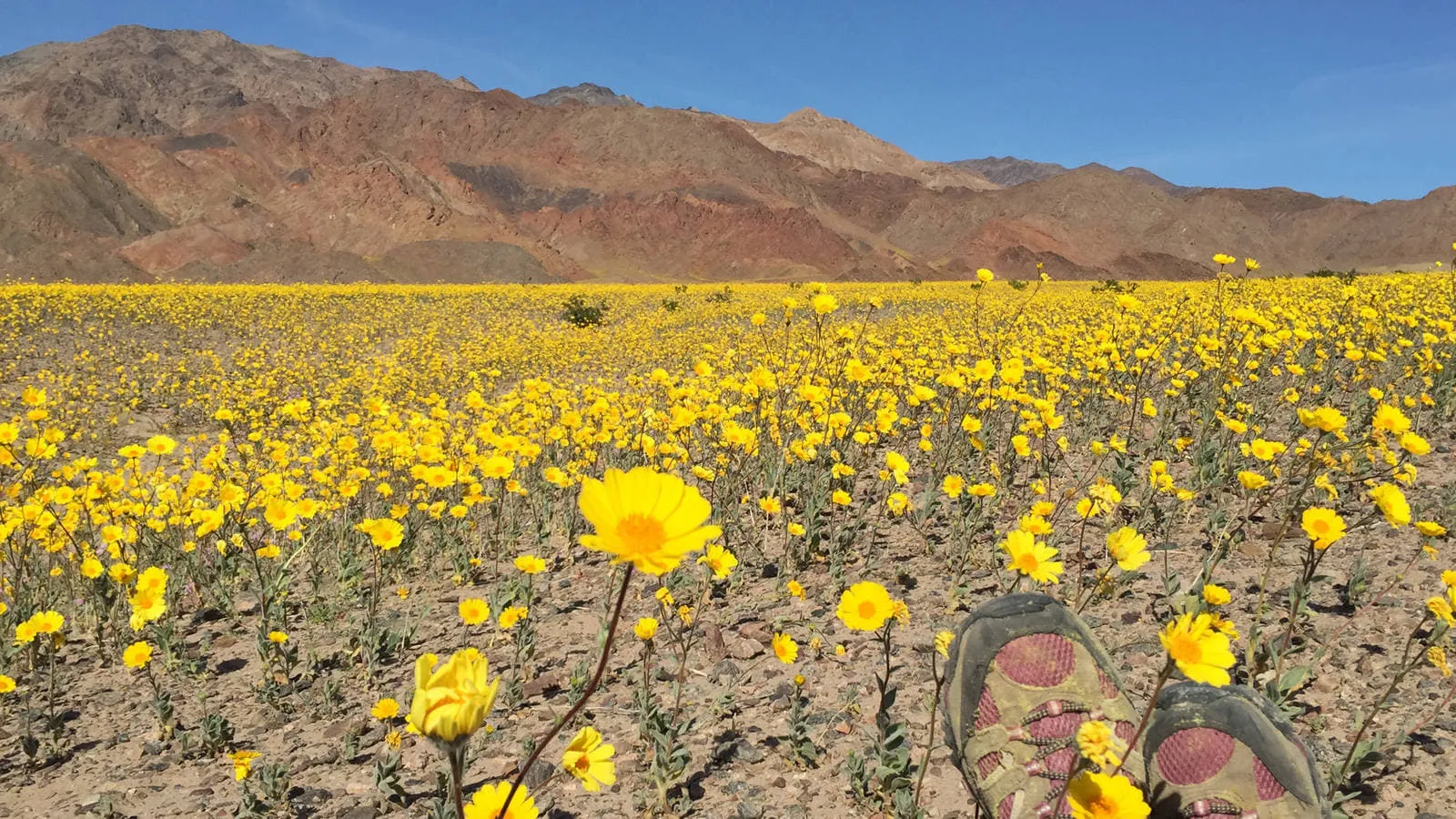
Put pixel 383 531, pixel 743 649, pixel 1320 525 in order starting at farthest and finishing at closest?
pixel 383 531
pixel 743 649
pixel 1320 525

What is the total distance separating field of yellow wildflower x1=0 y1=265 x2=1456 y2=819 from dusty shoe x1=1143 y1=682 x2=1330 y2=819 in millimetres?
218

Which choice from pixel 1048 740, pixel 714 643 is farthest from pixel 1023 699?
pixel 714 643

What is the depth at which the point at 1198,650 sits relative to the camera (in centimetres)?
123

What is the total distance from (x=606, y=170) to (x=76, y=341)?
202 ft

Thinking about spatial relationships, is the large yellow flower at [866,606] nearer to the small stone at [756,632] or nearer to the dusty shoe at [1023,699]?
the dusty shoe at [1023,699]

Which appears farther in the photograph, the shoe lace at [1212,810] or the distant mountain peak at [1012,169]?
the distant mountain peak at [1012,169]

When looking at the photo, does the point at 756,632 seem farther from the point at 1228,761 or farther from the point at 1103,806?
the point at 1103,806

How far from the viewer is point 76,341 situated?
12312 mm

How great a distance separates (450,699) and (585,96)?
617ft

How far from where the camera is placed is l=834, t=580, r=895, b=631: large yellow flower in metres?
1.91

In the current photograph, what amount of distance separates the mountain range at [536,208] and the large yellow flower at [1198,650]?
42.0 meters

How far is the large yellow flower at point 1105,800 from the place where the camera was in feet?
3.99

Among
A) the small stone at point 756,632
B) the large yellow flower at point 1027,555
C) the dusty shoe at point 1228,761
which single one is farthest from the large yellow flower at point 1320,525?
the small stone at point 756,632

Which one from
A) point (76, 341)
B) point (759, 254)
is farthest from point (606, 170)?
point (76, 341)
